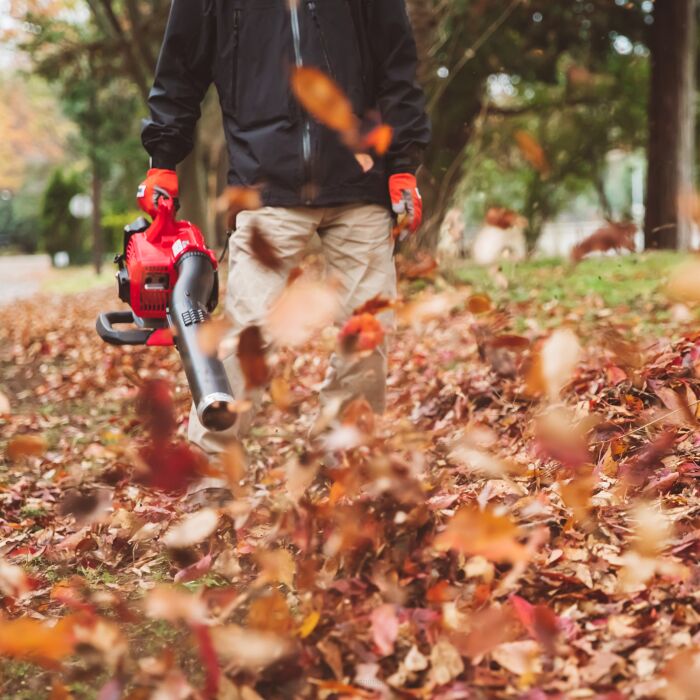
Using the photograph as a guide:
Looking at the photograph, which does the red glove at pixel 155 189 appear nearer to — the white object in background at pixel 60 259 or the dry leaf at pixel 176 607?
the dry leaf at pixel 176 607

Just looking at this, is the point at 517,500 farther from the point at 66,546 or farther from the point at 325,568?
the point at 66,546

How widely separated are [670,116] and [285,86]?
28.7 ft

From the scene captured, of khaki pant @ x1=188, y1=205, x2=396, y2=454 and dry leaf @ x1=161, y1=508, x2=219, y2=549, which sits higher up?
khaki pant @ x1=188, y1=205, x2=396, y2=454

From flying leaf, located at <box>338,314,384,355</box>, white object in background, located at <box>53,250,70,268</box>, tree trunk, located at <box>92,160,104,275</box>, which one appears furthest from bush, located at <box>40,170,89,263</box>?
flying leaf, located at <box>338,314,384,355</box>

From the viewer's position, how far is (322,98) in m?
2.69

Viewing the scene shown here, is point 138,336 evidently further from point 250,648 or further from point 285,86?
point 250,648

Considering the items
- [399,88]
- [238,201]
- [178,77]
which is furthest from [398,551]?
[178,77]

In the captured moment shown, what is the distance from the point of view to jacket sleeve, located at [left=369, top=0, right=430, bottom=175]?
9.71ft

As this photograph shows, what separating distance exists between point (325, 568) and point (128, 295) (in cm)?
129

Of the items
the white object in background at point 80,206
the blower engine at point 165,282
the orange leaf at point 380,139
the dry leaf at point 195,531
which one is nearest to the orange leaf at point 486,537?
the dry leaf at point 195,531

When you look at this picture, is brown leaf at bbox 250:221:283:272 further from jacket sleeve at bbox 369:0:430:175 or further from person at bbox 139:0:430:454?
jacket sleeve at bbox 369:0:430:175

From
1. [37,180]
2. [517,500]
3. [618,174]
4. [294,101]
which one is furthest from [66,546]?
[618,174]

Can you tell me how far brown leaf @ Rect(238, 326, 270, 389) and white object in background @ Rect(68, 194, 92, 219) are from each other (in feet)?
77.1

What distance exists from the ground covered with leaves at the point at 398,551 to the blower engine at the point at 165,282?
0.21 meters
